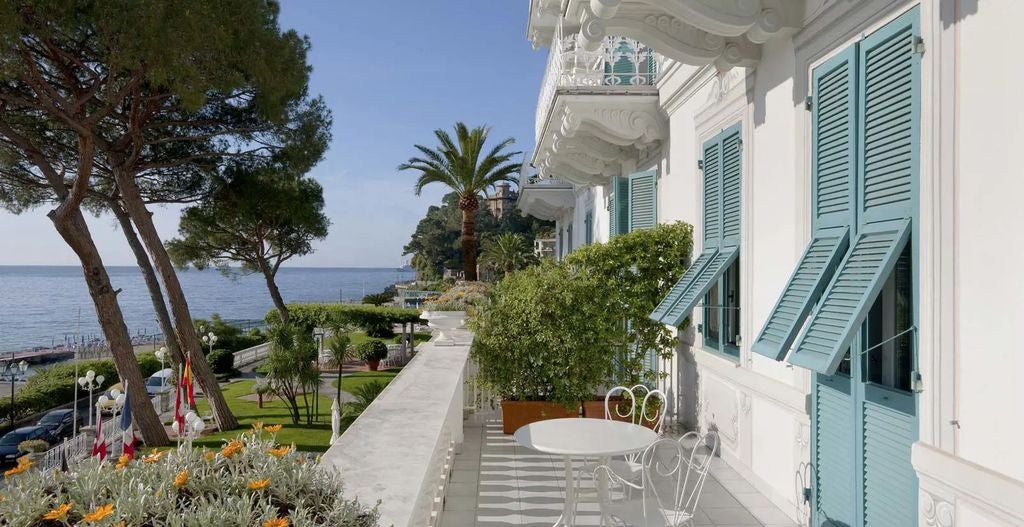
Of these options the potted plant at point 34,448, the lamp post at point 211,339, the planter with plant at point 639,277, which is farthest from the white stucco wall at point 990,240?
the lamp post at point 211,339

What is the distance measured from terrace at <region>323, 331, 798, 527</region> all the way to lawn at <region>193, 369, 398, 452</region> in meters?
7.97

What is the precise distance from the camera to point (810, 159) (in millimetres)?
4379

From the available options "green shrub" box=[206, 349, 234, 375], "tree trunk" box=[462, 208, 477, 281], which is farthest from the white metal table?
"green shrub" box=[206, 349, 234, 375]

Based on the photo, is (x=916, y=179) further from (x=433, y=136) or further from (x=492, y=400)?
(x=433, y=136)

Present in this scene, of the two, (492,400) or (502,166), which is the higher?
(502,166)

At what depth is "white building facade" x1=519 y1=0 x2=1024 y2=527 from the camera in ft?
9.10

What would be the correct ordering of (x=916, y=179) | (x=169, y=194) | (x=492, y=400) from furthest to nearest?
(x=169, y=194), (x=492, y=400), (x=916, y=179)

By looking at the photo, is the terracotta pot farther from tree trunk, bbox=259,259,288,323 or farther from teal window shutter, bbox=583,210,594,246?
tree trunk, bbox=259,259,288,323

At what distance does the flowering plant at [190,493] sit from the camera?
5.31ft

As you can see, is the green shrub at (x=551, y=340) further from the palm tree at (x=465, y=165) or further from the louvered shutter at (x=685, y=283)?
the palm tree at (x=465, y=165)

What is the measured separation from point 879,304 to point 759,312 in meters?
1.54

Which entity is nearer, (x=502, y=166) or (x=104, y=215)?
(x=104, y=215)

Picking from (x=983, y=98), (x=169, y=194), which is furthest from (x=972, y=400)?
(x=169, y=194)

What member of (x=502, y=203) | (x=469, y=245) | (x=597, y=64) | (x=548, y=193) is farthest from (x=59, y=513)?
(x=502, y=203)
